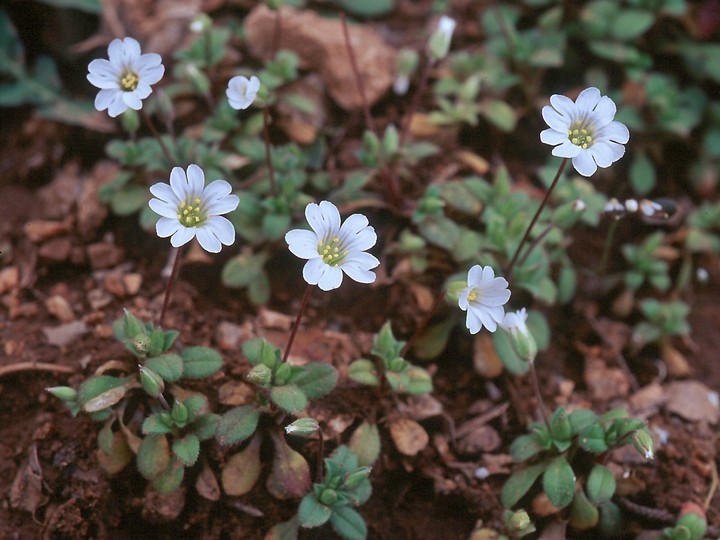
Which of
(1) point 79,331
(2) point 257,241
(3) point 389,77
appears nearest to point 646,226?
(3) point 389,77

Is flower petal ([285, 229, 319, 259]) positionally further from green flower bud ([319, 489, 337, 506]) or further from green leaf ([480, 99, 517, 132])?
green leaf ([480, 99, 517, 132])

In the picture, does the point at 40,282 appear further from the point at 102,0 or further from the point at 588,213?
the point at 588,213

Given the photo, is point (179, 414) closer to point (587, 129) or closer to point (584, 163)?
point (584, 163)

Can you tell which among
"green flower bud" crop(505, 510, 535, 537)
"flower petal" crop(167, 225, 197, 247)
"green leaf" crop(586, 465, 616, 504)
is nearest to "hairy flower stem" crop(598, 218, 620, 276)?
"green leaf" crop(586, 465, 616, 504)

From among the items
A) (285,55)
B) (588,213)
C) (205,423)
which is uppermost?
(285,55)

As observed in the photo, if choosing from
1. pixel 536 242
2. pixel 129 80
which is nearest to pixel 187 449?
pixel 129 80

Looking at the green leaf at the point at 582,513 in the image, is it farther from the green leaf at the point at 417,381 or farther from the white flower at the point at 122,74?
the white flower at the point at 122,74
